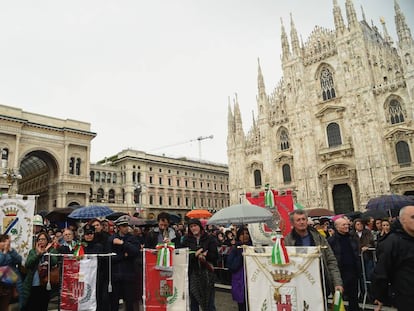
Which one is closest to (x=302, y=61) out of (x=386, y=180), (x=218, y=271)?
(x=386, y=180)

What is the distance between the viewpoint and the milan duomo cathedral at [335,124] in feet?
85.5

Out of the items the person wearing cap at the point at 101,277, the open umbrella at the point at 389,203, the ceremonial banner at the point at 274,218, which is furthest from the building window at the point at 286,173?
the person wearing cap at the point at 101,277

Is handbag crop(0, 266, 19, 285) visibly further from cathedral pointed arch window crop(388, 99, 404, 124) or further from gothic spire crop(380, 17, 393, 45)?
gothic spire crop(380, 17, 393, 45)

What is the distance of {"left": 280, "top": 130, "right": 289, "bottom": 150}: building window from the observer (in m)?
34.1

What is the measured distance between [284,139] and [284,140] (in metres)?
0.12

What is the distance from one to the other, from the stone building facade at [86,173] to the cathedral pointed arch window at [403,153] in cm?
2222

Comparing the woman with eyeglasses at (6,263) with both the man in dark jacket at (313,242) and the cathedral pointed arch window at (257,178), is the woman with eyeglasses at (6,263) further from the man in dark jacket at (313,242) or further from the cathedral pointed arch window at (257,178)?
the cathedral pointed arch window at (257,178)

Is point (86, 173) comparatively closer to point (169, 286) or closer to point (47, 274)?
point (47, 274)

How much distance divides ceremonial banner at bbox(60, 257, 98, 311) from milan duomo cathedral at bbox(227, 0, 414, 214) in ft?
87.0

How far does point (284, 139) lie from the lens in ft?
113

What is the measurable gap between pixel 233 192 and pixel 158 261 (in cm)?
3147

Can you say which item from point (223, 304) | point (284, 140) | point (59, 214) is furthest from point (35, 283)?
point (284, 140)

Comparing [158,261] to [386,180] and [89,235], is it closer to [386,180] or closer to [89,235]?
[89,235]

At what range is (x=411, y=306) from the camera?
116 inches
